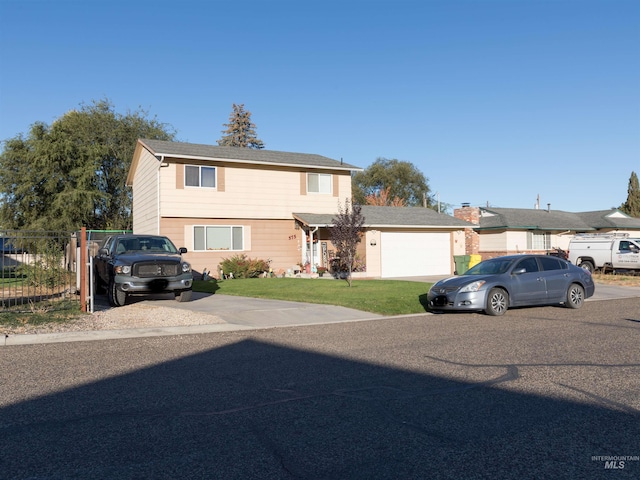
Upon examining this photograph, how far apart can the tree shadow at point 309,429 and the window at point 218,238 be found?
17.4m

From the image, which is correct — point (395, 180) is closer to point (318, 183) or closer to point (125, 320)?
point (318, 183)

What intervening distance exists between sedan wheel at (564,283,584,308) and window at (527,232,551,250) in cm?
2197

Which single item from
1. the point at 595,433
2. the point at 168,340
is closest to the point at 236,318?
the point at 168,340

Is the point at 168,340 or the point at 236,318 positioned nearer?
the point at 168,340

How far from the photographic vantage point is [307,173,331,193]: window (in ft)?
88.7

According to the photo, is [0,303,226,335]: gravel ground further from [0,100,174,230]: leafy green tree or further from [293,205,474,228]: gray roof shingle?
[0,100,174,230]: leafy green tree

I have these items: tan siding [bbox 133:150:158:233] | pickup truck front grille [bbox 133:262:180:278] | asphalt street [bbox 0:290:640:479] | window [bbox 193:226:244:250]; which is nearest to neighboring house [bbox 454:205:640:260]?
window [bbox 193:226:244:250]

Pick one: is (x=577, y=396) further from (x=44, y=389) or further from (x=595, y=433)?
(x=44, y=389)

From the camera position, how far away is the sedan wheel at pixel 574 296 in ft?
46.5

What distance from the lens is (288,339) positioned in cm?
1010

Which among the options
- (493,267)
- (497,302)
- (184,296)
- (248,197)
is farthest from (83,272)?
(248,197)

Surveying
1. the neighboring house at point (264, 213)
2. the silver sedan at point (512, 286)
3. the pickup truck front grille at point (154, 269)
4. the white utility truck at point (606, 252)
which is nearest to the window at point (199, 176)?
the neighboring house at point (264, 213)

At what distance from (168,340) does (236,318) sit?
9.01 ft

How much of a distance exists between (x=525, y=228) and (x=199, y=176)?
2136cm
